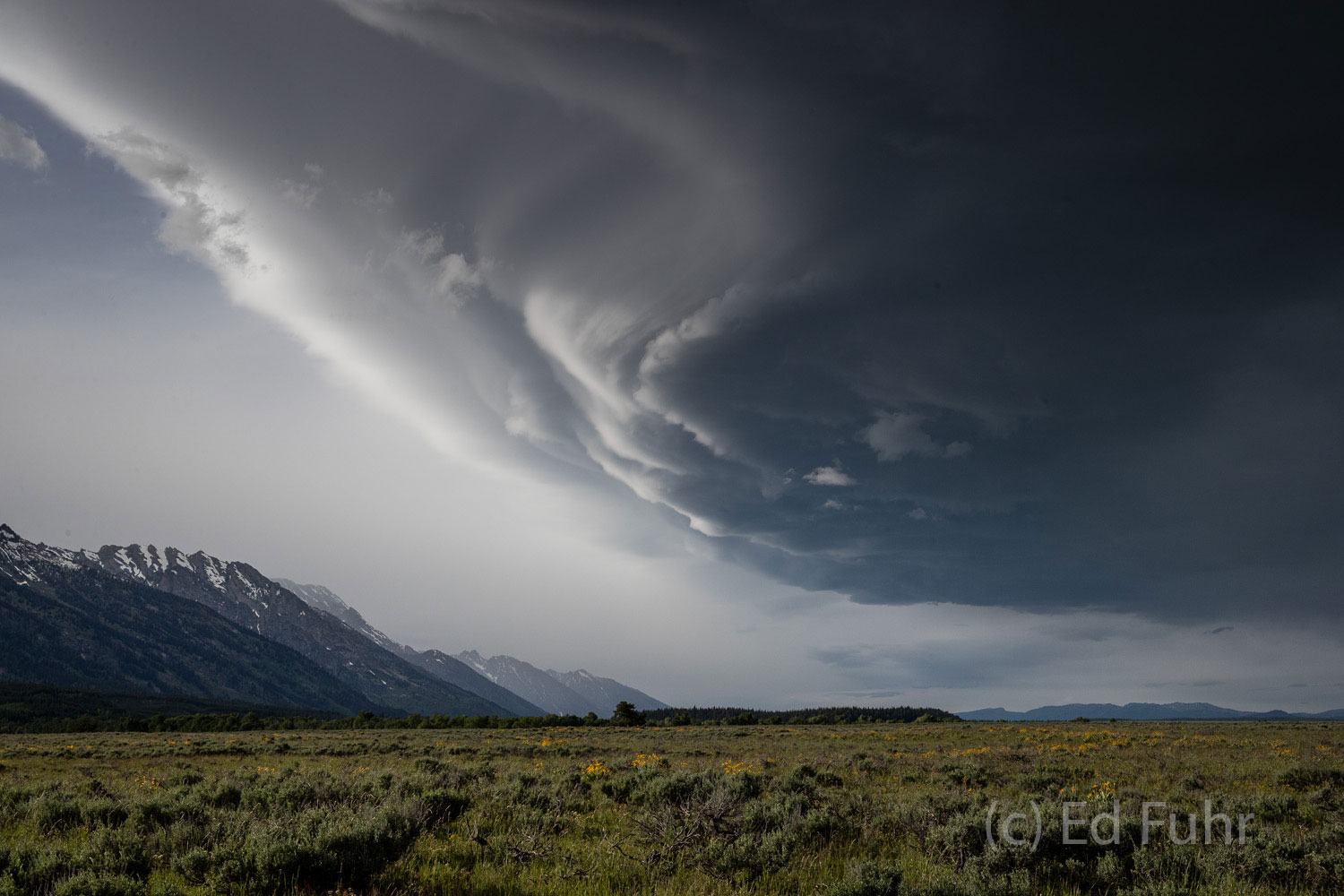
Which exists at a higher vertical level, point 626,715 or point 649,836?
point 649,836

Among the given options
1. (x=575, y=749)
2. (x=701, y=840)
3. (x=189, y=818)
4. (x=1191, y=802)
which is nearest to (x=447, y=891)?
(x=701, y=840)

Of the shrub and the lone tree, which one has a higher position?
the shrub

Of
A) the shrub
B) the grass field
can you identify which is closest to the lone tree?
the grass field

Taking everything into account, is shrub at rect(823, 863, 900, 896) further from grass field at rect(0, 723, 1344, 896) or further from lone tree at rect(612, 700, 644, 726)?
lone tree at rect(612, 700, 644, 726)

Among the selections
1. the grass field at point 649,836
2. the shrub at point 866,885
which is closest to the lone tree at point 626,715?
the grass field at point 649,836

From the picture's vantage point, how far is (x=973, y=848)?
834 cm

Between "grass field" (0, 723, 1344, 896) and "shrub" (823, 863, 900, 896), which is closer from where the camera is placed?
"shrub" (823, 863, 900, 896)

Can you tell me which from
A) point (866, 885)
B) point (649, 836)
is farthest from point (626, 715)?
point (866, 885)

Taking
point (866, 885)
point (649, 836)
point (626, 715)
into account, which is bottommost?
point (626, 715)

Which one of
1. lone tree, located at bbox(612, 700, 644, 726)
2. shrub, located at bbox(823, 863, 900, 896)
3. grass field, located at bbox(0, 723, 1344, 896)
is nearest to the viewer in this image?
shrub, located at bbox(823, 863, 900, 896)

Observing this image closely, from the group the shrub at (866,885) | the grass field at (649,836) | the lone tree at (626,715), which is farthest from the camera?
the lone tree at (626,715)

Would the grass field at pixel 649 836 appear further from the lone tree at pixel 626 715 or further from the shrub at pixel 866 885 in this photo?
the lone tree at pixel 626 715

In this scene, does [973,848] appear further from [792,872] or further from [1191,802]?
[1191,802]

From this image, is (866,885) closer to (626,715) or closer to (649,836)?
(649,836)
